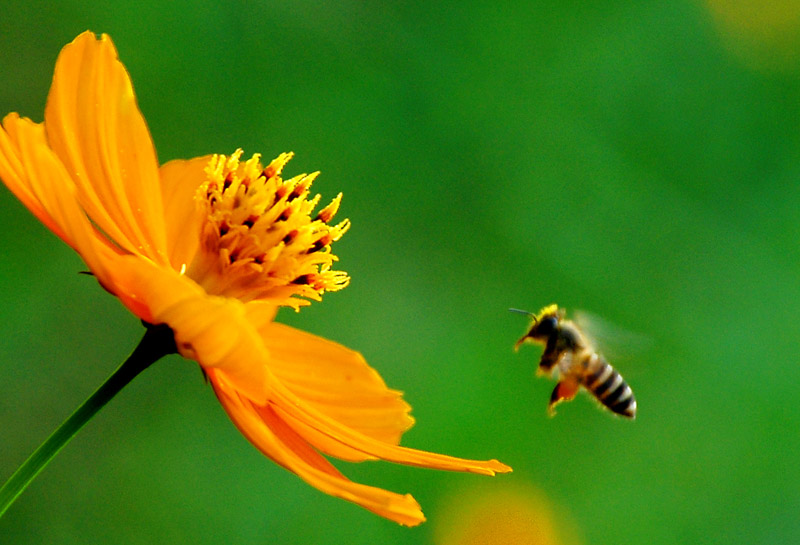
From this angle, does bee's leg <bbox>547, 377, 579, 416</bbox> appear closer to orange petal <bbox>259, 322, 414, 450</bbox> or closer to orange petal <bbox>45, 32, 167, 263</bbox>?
orange petal <bbox>259, 322, 414, 450</bbox>

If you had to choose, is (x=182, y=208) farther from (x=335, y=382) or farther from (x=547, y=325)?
(x=547, y=325)

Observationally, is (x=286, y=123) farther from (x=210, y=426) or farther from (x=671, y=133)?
(x=671, y=133)

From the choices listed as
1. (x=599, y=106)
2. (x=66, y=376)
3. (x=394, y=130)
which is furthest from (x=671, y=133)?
(x=66, y=376)

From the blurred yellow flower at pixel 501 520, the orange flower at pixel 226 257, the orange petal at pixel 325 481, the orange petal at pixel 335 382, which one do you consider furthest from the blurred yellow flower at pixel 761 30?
the orange petal at pixel 325 481

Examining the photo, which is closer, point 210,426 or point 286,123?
point 210,426

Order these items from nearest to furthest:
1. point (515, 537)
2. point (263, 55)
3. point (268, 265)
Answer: point (268, 265) → point (515, 537) → point (263, 55)

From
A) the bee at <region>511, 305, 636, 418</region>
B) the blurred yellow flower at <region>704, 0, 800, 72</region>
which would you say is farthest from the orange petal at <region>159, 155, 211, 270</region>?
the blurred yellow flower at <region>704, 0, 800, 72</region>
